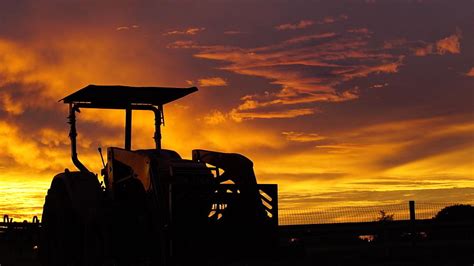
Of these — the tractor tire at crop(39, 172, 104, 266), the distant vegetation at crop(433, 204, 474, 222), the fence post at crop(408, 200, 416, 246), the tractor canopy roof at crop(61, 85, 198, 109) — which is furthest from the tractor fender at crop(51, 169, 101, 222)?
the distant vegetation at crop(433, 204, 474, 222)

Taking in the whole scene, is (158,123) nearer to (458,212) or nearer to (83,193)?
(83,193)

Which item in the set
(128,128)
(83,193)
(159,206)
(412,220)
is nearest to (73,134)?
(128,128)

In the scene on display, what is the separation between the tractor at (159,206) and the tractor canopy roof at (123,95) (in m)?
0.02

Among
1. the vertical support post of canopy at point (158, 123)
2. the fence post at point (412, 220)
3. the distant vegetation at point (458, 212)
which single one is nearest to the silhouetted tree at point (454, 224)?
the distant vegetation at point (458, 212)

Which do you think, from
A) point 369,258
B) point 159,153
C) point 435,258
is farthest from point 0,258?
point 159,153

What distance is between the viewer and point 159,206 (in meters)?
10.1

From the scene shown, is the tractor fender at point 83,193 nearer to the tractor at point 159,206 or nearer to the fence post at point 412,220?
the tractor at point 159,206

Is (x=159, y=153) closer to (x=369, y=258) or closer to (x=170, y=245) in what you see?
(x=170, y=245)

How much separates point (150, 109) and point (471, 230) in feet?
42.0

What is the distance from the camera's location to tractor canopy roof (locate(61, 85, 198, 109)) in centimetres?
1227

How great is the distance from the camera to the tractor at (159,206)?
1008 cm

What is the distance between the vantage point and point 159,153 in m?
11.0

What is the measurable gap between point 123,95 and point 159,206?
301 centimetres

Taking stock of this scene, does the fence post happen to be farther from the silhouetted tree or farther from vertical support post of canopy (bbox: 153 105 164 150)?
vertical support post of canopy (bbox: 153 105 164 150)
